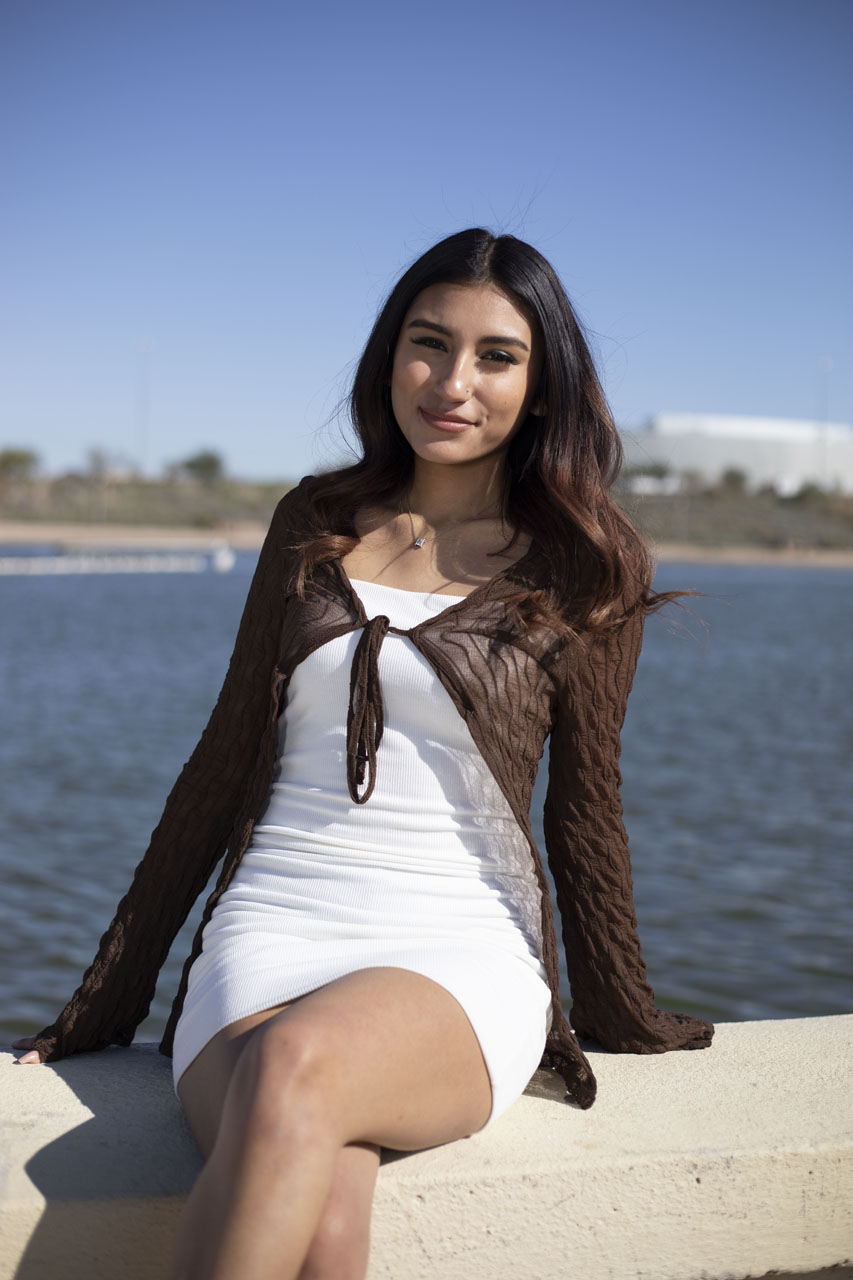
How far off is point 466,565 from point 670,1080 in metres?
0.87

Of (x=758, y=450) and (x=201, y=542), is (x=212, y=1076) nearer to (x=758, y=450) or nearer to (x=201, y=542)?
(x=201, y=542)

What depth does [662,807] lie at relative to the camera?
816cm

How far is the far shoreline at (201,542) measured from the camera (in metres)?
54.1

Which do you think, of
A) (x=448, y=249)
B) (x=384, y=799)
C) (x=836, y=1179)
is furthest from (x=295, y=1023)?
(x=448, y=249)

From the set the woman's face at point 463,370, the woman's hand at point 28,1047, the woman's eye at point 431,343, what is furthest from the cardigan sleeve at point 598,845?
the woman's hand at point 28,1047

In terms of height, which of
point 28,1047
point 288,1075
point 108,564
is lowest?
point 108,564

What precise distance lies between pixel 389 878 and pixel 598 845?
1.25 ft

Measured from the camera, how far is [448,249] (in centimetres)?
228

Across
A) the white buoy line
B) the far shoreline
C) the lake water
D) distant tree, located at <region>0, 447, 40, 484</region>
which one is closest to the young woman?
the lake water

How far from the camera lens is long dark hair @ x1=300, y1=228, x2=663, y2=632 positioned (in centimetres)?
219

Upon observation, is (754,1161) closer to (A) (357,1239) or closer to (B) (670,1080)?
(B) (670,1080)

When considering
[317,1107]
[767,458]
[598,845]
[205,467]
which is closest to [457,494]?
[598,845]

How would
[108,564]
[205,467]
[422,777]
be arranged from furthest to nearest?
[205,467] → [108,564] → [422,777]

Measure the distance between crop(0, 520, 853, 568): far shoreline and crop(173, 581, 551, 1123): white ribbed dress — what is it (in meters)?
50.4
